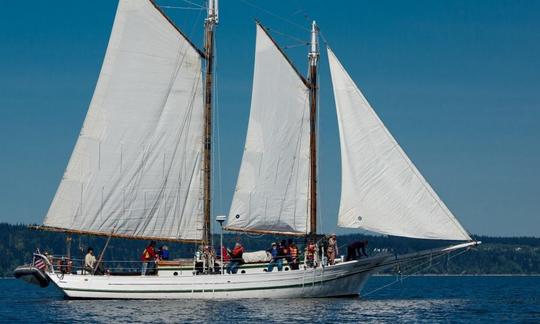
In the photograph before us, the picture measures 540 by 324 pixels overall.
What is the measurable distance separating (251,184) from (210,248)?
4.42m

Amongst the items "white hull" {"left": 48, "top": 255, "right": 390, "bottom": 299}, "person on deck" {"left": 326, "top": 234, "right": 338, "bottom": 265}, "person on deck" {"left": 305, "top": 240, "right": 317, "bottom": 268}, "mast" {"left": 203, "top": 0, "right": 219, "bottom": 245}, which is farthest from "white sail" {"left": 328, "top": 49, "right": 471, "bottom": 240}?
"mast" {"left": 203, "top": 0, "right": 219, "bottom": 245}

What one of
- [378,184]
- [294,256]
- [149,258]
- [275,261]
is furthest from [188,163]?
[378,184]

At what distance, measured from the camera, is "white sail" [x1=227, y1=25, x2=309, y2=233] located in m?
65.1

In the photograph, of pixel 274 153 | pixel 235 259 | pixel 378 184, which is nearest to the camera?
pixel 378 184

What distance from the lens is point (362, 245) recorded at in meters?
66.1

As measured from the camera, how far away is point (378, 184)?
62938 millimetres

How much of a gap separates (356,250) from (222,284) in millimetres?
7933

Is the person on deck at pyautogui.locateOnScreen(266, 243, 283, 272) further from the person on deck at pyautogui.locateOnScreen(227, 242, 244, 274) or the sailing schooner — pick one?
the person on deck at pyautogui.locateOnScreen(227, 242, 244, 274)

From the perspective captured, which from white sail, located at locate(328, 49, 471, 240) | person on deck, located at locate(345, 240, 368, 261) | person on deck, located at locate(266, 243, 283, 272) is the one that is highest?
white sail, located at locate(328, 49, 471, 240)

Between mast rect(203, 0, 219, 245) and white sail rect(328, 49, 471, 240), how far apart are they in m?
7.67

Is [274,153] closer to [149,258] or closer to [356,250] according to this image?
[356,250]

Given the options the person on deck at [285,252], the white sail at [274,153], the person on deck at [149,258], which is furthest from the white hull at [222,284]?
the white sail at [274,153]

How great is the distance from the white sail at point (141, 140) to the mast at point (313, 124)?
6407 mm

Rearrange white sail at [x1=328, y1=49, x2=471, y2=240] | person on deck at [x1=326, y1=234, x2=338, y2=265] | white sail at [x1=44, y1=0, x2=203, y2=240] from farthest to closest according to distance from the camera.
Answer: white sail at [x1=44, y1=0, x2=203, y2=240]
person on deck at [x1=326, y1=234, x2=338, y2=265]
white sail at [x1=328, y1=49, x2=471, y2=240]
